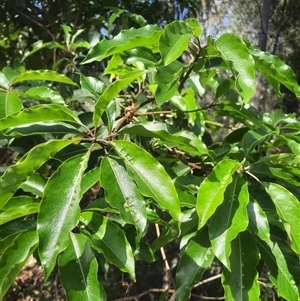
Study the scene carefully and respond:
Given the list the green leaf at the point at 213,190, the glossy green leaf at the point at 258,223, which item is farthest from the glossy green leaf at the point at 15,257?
the glossy green leaf at the point at 258,223

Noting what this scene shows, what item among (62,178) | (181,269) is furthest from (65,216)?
(181,269)

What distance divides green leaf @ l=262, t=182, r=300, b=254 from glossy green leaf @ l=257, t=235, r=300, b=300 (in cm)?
10

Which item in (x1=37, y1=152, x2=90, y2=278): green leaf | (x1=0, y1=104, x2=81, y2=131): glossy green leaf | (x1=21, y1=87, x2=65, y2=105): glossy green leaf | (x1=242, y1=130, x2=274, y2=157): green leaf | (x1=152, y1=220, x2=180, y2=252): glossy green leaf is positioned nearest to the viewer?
(x1=37, y1=152, x2=90, y2=278): green leaf

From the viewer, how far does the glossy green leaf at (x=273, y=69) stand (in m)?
0.90

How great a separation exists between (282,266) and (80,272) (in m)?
0.41

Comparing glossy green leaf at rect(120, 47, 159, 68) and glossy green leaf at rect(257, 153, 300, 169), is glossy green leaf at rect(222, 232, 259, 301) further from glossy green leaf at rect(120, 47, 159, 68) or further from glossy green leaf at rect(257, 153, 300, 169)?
glossy green leaf at rect(120, 47, 159, 68)

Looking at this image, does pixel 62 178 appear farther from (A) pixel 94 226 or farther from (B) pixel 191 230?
(B) pixel 191 230

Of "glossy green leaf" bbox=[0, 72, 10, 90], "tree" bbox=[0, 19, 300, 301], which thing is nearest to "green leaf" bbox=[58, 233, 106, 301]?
"tree" bbox=[0, 19, 300, 301]

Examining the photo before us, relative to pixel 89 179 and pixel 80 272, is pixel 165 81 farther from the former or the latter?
pixel 80 272

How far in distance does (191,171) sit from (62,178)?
1.84 ft

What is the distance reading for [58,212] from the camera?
733 millimetres

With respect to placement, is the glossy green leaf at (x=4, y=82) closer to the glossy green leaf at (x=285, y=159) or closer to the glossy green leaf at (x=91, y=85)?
the glossy green leaf at (x=91, y=85)

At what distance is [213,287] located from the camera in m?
2.94

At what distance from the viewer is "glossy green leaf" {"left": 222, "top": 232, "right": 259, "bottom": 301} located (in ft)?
2.72
